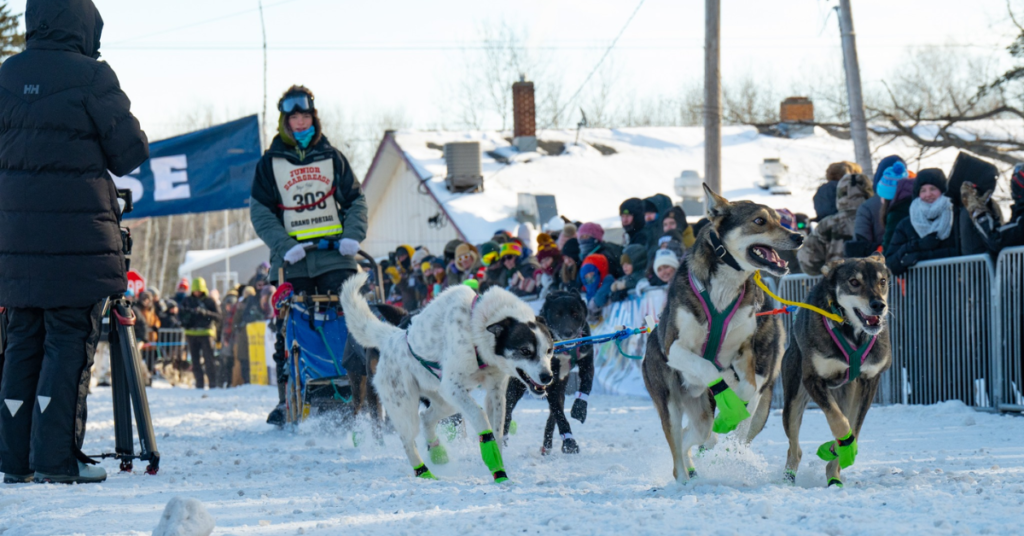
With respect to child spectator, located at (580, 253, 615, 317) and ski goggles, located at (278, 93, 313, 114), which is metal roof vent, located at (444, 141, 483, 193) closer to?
child spectator, located at (580, 253, 615, 317)

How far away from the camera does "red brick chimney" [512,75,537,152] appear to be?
866 inches

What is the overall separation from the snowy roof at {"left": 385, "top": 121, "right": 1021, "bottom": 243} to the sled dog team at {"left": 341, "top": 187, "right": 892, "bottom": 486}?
37.9 feet

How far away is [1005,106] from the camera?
1372 cm

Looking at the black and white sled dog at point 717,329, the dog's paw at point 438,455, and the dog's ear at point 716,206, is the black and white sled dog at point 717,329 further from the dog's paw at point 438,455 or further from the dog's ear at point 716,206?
the dog's paw at point 438,455

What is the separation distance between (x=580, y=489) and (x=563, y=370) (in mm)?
1934

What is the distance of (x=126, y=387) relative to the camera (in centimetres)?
518

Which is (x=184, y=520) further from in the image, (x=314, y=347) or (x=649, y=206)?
(x=649, y=206)

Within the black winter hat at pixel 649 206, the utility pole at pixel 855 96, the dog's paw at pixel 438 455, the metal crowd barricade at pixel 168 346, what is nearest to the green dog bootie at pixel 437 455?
the dog's paw at pixel 438 455

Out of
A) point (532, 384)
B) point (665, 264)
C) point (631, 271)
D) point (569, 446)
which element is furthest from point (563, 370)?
point (631, 271)

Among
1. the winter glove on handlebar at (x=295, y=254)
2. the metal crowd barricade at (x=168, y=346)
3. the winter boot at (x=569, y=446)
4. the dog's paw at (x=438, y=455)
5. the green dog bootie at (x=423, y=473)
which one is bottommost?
the metal crowd barricade at (x=168, y=346)

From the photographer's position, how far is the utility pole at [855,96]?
43.0 ft

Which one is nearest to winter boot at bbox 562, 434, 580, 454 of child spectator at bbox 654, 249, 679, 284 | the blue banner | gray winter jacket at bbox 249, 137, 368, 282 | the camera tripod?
gray winter jacket at bbox 249, 137, 368, 282

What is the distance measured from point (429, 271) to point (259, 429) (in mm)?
5612

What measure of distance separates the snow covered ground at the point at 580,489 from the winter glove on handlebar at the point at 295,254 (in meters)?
→ 1.23
